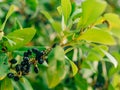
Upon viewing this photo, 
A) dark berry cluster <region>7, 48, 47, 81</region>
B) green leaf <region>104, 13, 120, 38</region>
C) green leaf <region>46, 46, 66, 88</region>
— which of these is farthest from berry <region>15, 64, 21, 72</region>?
green leaf <region>104, 13, 120, 38</region>

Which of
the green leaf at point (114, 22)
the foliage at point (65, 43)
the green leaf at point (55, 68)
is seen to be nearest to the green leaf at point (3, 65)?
the foliage at point (65, 43)

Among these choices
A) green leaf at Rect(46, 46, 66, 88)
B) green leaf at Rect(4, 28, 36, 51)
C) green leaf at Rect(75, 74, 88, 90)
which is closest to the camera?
green leaf at Rect(46, 46, 66, 88)

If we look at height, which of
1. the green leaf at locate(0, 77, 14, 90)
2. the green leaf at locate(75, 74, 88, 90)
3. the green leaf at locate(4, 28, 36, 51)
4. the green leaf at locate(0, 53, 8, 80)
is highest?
the green leaf at locate(4, 28, 36, 51)

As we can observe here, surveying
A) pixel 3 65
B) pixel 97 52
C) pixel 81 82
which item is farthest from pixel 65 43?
pixel 81 82

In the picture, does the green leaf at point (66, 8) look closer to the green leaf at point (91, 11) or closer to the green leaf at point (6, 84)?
the green leaf at point (91, 11)

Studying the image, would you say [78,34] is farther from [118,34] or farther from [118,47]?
[118,47]

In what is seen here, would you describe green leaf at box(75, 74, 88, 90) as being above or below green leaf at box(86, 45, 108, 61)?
below

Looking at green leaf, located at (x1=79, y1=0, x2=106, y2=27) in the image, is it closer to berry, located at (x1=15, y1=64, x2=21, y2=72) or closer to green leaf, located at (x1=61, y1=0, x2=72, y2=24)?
green leaf, located at (x1=61, y1=0, x2=72, y2=24)
